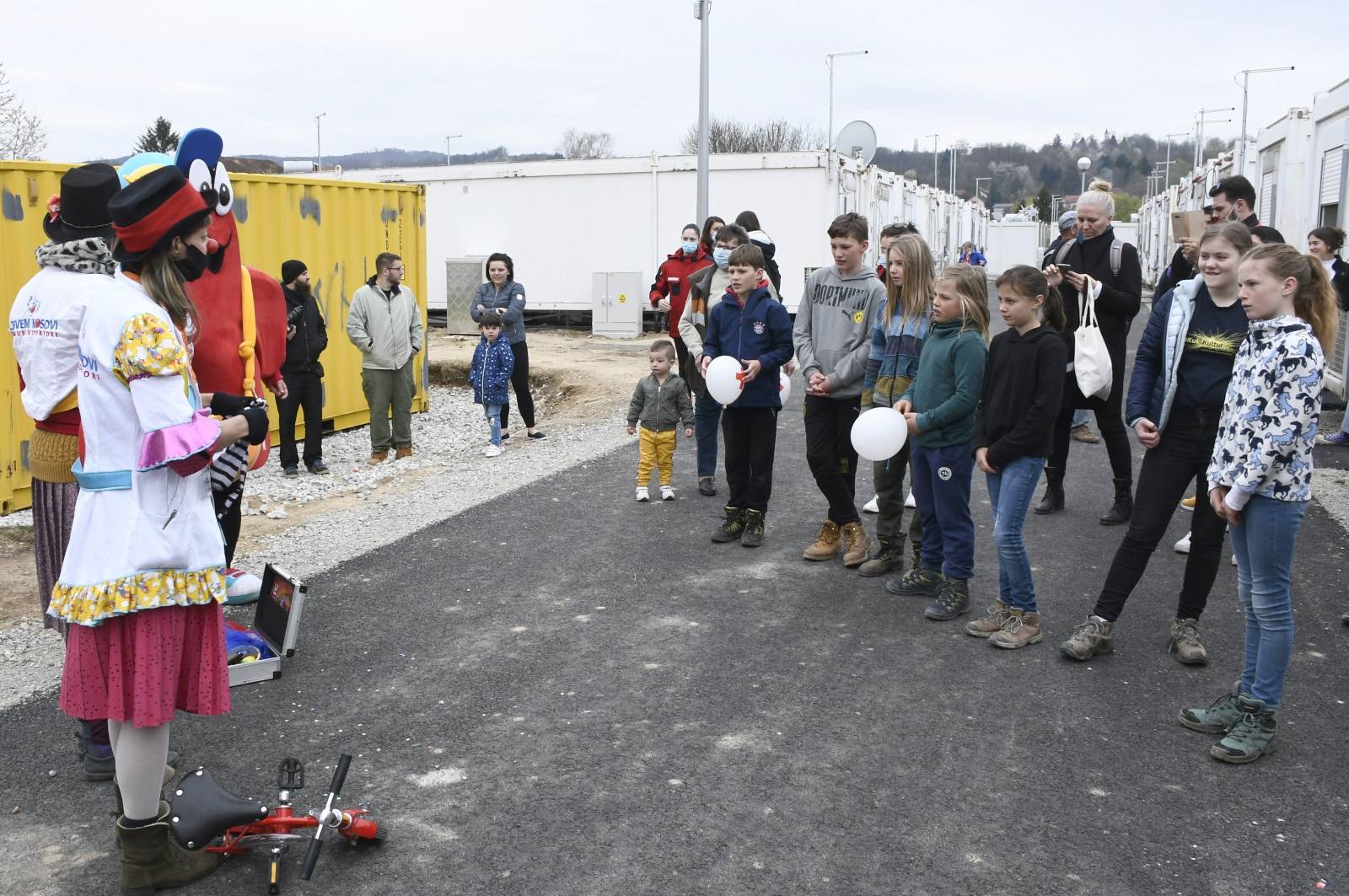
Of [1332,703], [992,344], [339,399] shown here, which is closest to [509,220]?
[339,399]

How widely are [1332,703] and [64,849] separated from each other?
4.67 m

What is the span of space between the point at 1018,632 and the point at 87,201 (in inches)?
165

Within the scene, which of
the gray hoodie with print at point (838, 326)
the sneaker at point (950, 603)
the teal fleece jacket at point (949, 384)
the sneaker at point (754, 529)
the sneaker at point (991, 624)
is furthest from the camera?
the sneaker at point (754, 529)

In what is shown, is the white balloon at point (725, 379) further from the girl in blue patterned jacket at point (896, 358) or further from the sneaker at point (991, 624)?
the sneaker at point (991, 624)

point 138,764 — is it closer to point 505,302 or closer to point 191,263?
point 191,263

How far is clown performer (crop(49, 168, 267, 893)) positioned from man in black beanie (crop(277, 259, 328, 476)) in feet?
21.0

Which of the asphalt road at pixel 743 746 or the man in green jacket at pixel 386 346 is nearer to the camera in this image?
the asphalt road at pixel 743 746

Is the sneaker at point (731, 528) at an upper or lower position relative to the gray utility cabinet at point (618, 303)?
lower

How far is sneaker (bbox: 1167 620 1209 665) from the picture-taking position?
496 centimetres

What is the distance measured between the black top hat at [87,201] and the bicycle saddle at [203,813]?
187 cm

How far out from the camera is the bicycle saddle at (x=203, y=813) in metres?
3.30

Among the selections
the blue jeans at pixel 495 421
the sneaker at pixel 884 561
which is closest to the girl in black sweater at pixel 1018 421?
→ the sneaker at pixel 884 561

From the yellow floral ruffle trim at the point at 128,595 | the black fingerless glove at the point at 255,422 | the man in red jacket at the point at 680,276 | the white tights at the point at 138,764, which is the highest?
the man in red jacket at the point at 680,276

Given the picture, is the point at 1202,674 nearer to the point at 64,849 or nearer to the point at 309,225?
the point at 64,849
